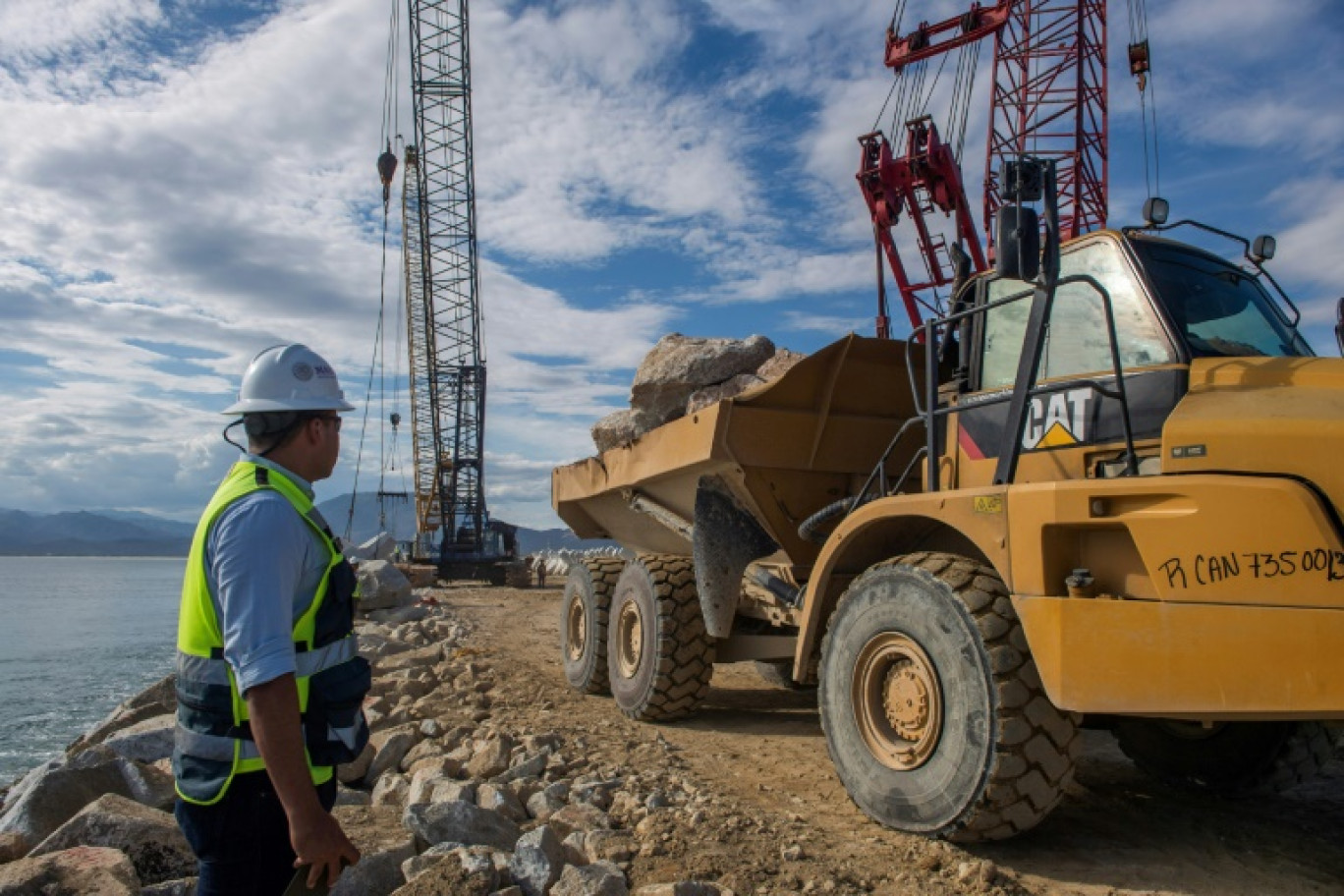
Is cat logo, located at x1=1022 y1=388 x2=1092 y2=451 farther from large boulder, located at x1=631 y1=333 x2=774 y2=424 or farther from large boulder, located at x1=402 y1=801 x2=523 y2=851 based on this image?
large boulder, located at x1=631 y1=333 x2=774 y2=424

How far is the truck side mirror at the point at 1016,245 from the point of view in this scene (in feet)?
11.3

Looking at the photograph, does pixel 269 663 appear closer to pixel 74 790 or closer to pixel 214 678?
pixel 214 678

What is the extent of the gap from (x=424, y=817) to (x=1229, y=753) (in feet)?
12.1

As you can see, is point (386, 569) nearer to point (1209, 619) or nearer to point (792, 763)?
point (792, 763)

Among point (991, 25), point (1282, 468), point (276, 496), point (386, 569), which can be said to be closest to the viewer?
point (276, 496)

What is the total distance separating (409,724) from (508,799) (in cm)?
206

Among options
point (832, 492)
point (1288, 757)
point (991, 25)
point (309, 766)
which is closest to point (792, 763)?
point (832, 492)

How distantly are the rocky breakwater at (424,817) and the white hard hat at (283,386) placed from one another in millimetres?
1725

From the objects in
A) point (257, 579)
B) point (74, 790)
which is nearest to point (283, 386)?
point (257, 579)

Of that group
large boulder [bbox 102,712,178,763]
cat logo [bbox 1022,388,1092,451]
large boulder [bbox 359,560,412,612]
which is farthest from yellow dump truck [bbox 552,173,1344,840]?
large boulder [bbox 359,560,412,612]

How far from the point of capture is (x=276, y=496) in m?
2.21

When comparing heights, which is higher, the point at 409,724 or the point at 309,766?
the point at 309,766

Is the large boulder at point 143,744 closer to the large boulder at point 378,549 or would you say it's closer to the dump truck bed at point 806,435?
the dump truck bed at point 806,435

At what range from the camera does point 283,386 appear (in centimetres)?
243
